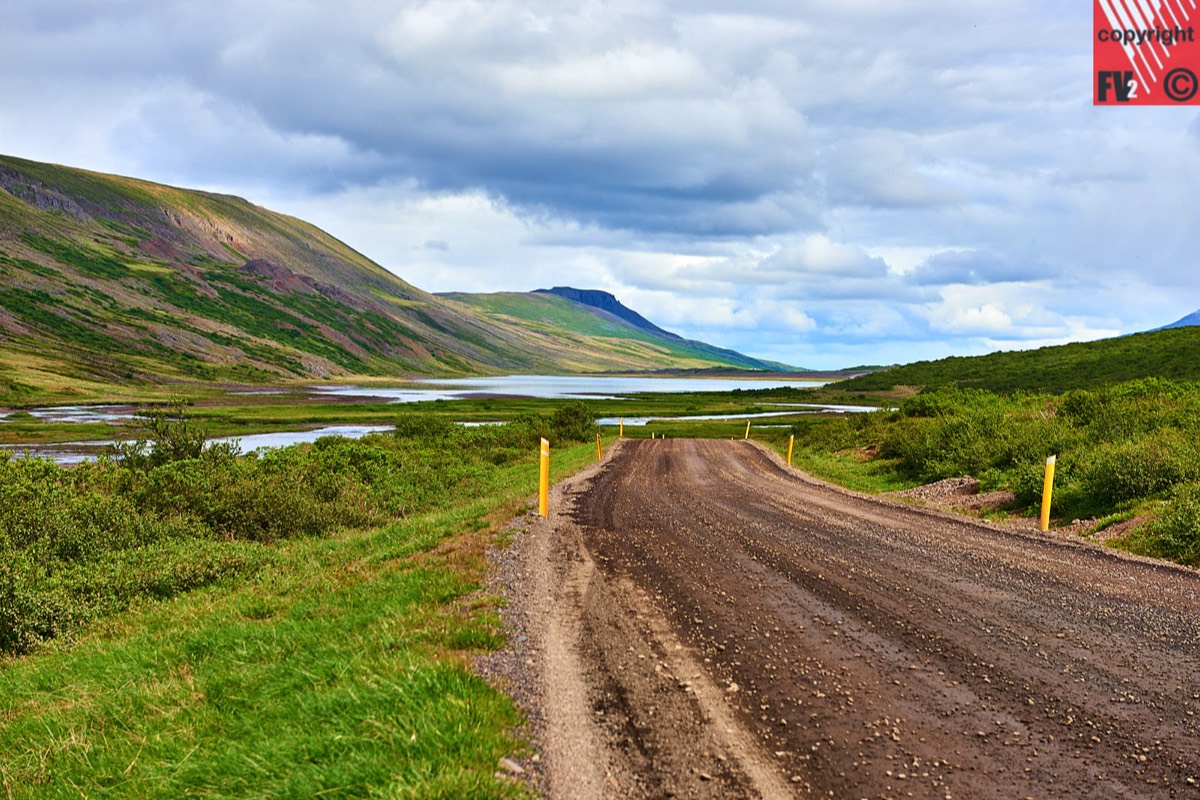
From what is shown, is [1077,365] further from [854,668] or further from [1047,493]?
[854,668]

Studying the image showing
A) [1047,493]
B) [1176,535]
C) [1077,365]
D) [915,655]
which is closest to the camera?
[915,655]

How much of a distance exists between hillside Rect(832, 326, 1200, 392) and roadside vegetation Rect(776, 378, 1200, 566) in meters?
50.1

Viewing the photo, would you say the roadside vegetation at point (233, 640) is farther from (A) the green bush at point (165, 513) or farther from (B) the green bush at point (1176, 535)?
(B) the green bush at point (1176, 535)

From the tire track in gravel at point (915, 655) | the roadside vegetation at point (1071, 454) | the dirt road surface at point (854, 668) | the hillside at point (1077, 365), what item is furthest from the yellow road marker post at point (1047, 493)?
the hillside at point (1077, 365)

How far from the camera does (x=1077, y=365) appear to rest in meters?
105

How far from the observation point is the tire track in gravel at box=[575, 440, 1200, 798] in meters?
5.12

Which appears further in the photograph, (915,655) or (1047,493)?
(1047,493)

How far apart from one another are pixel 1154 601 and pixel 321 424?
246 feet

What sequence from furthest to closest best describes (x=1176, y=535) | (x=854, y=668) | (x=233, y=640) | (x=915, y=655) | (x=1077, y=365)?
(x=1077, y=365) < (x=1176, y=535) < (x=233, y=640) < (x=915, y=655) < (x=854, y=668)

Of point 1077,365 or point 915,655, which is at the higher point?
point 1077,365

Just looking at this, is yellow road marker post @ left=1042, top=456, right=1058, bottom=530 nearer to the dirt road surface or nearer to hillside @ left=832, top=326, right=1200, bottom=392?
the dirt road surface

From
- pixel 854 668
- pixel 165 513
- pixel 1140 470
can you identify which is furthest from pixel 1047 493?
pixel 165 513

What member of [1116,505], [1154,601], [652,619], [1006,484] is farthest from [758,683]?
[1006,484]

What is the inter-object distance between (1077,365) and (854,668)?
118441 mm
